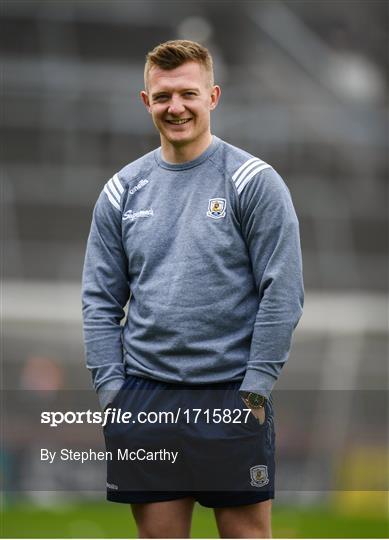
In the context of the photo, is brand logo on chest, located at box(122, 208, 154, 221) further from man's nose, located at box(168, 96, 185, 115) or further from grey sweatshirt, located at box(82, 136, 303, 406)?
man's nose, located at box(168, 96, 185, 115)

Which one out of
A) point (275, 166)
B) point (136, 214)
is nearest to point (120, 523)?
point (275, 166)

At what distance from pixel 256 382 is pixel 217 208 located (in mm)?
426

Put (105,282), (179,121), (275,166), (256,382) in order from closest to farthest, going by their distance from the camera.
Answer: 1. (256,382)
2. (179,121)
3. (105,282)
4. (275,166)

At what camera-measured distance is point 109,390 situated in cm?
289

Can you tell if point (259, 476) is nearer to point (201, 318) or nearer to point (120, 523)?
point (201, 318)

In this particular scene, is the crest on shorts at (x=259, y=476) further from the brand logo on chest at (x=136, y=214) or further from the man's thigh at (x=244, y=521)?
the brand logo on chest at (x=136, y=214)

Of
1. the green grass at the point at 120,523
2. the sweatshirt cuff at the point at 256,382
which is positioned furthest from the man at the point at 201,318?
the green grass at the point at 120,523

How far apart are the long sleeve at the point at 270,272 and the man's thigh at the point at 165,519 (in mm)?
325

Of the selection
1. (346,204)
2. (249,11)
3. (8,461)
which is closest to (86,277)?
(8,461)

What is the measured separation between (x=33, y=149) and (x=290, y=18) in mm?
4926

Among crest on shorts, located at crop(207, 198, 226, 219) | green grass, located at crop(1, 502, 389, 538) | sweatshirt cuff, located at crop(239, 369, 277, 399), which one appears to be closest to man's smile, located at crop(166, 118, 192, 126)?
crest on shorts, located at crop(207, 198, 226, 219)

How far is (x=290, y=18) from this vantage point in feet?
54.6

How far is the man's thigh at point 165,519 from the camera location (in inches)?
110

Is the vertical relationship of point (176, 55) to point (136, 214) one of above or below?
above
